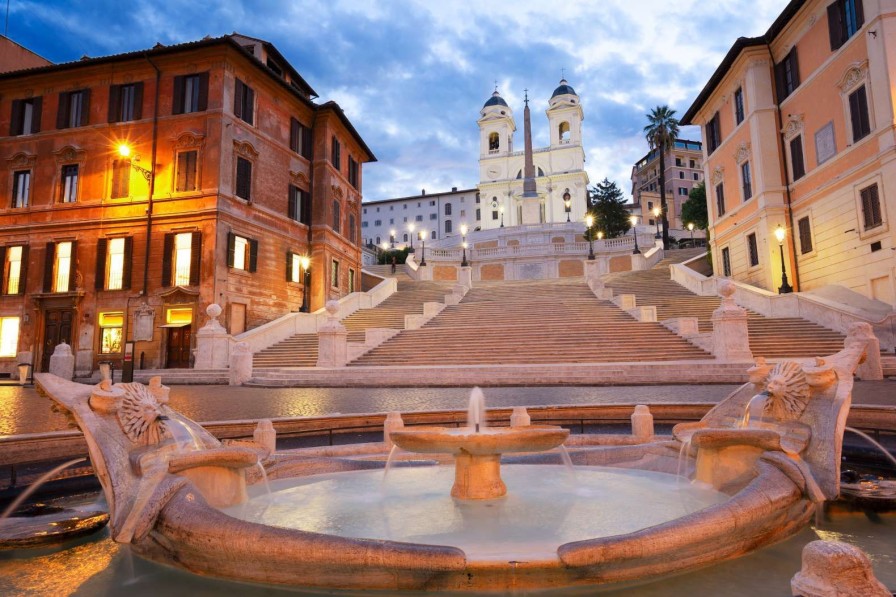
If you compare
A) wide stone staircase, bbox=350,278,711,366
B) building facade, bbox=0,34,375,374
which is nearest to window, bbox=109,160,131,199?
building facade, bbox=0,34,375,374

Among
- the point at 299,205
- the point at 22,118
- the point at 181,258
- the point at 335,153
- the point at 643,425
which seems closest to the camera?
the point at 643,425

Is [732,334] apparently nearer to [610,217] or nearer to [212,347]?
[212,347]

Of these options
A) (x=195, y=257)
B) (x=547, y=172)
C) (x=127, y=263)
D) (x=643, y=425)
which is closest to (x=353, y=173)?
(x=195, y=257)

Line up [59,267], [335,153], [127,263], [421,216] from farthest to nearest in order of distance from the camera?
[421,216] < [335,153] < [59,267] < [127,263]

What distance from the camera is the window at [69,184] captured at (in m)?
27.7

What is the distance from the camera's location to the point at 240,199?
26.8 meters

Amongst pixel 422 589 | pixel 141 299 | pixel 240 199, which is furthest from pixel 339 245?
pixel 422 589

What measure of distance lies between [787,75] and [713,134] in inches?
276

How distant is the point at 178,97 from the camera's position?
88.9ft

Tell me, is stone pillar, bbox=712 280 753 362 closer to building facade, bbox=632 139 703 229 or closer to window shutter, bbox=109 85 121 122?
window shutter, bbox=109 85 121 122

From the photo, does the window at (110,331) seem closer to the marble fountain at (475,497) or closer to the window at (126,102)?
the window at (126,102)

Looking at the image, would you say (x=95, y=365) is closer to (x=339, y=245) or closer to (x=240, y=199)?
(x=240, y=199)

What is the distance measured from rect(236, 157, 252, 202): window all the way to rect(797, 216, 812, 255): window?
87.3ft

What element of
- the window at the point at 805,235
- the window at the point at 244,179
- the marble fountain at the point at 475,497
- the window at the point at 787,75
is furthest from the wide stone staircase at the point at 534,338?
the window at the point at 787,75
